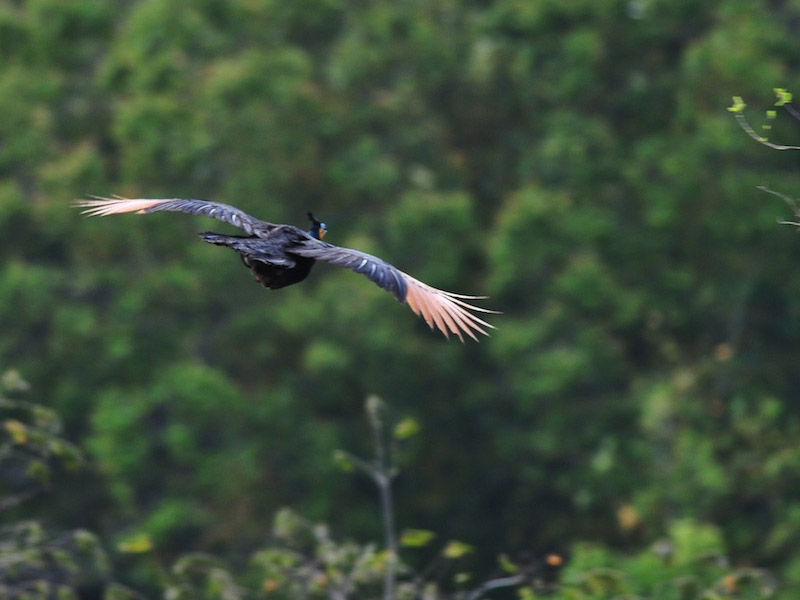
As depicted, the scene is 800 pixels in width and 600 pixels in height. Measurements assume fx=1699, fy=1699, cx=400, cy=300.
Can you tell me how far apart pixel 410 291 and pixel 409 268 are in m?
13.3

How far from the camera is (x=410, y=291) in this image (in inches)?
306

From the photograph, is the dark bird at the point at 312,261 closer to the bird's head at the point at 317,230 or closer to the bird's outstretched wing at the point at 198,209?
the bird's outstretched wing at the point at 198,209

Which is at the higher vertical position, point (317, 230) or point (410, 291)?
point (317, 230)

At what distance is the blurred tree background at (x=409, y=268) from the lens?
20953mm

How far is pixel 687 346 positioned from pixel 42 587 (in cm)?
1438

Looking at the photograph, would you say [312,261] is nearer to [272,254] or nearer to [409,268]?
[272,254]

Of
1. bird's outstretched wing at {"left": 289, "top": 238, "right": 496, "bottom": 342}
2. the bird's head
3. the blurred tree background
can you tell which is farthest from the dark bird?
the blurred tree background

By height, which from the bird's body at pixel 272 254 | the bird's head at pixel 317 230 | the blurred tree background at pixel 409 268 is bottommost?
the bird's body at pixel 272 254

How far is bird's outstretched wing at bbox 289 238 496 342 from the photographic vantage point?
24.3 ft

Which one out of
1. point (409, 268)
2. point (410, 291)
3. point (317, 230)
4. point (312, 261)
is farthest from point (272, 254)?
point (409, 268)

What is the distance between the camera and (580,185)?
72.2 feet

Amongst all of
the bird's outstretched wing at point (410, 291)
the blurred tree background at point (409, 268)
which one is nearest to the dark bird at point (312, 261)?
the bird's outstretched wing at point (410, 291)

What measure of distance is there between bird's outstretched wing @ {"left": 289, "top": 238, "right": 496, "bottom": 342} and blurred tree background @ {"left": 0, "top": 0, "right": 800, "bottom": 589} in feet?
39.0

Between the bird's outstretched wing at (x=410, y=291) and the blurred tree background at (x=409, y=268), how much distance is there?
468 inches
